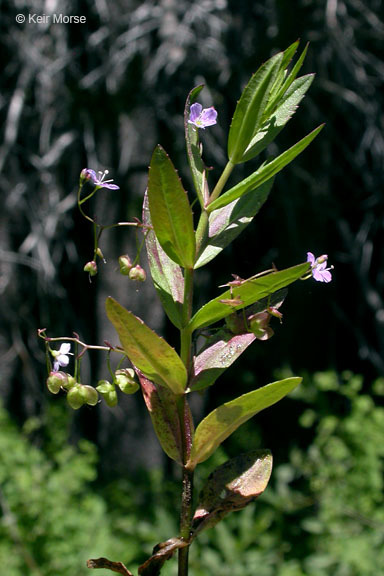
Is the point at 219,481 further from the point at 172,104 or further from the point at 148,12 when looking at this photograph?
the point at 148,12

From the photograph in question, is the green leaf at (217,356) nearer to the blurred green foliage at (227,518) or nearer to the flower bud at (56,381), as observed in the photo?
the flower bud at (56,381)

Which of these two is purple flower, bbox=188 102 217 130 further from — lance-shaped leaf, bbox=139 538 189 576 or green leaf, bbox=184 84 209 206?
lance-shaped leaf, bbox=139 538 189 576

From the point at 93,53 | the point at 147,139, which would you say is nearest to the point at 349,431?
the point at 147,139

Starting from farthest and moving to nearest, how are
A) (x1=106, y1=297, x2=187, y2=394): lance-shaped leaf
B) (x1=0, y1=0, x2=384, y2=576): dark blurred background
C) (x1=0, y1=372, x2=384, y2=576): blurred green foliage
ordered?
(x1=0, y1=0, x2=384, y2=576): dark blurred background < (x1=0, y1=372, x2=384, y2=576): blurred green foliage < (x1=106, y1=297, x2=187, y2=394): lance-shaped leaf

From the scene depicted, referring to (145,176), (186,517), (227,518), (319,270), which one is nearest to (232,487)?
(186,517)

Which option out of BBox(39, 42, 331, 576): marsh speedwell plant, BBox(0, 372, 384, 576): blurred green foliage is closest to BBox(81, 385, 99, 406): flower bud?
BBox(39, 42, 331, 576): marsh speedwell plant

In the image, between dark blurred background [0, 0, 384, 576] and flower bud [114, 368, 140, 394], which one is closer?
flower bud [114, 368, 140, 394]
